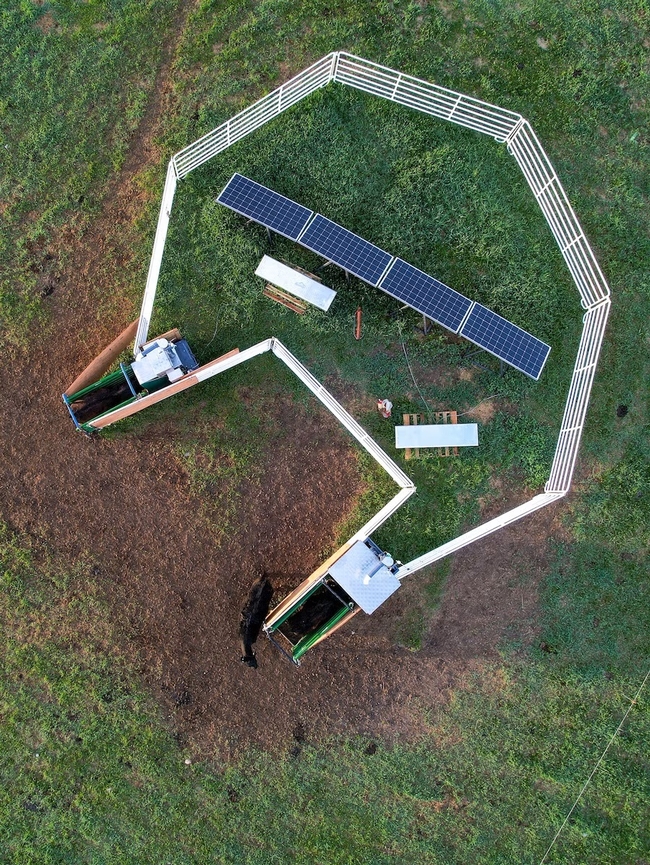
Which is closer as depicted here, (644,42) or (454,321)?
(454,321)

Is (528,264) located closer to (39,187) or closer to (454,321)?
(454,321)

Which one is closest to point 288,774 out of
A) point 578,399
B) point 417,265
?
point 578,399

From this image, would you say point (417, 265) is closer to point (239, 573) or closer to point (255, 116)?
point (255, 116)

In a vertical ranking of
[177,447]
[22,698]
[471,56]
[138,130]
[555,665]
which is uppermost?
[138,130]

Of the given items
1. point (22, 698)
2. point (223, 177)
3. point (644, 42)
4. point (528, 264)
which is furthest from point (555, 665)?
point (644, 42)

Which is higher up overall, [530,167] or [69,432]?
[69,432]

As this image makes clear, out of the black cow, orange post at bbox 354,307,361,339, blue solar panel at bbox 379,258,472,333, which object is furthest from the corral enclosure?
the black cow

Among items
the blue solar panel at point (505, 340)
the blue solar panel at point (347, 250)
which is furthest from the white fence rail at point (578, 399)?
the blue solar panel at point (347, 250)
